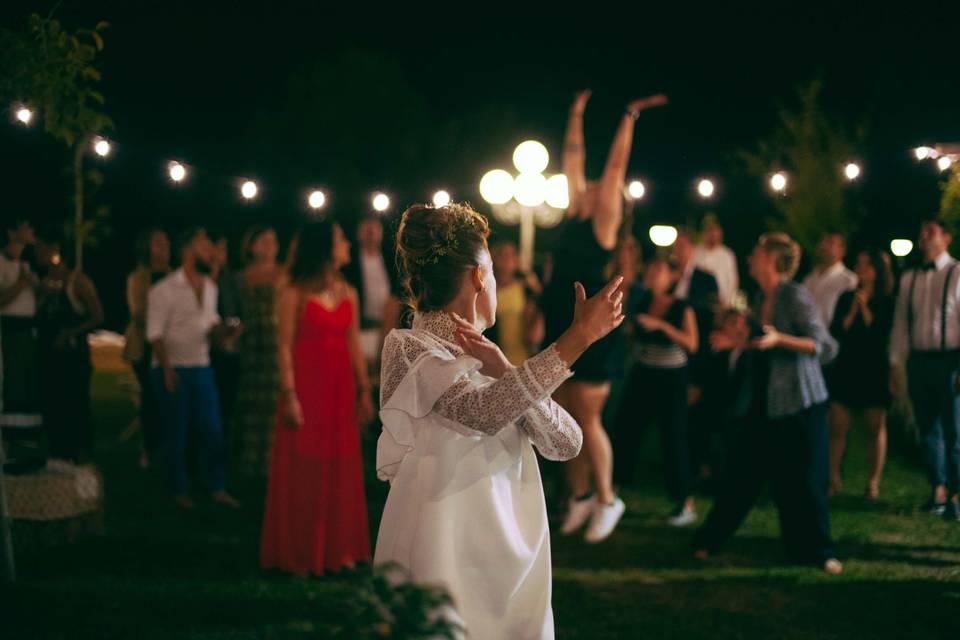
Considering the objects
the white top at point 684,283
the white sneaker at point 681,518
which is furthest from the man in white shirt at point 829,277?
the white sneaker at point 681,518

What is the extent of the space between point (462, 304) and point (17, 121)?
22.3 feet

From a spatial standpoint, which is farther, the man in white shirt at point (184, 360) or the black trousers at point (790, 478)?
the man in white shirt at point (184, 360)

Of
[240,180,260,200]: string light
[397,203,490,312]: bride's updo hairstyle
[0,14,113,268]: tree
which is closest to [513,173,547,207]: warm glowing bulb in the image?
[240,180,260,200]: string light

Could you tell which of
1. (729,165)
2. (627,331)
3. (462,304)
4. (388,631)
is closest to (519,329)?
(627,331)

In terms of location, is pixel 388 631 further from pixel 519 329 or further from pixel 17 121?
pixel 17 121

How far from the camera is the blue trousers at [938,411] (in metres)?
6.91

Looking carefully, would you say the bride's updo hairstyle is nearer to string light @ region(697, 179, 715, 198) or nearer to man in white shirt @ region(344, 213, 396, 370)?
man in white shirt @ region(344, 213, 396, 370)

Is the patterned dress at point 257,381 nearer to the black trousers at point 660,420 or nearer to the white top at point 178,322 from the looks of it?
the white top at point 178,322

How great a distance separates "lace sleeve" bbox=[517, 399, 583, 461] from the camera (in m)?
2.66

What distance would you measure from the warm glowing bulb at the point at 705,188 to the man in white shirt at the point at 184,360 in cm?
930

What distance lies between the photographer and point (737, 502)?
5957 mm

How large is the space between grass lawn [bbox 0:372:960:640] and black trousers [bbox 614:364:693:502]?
0.35 m

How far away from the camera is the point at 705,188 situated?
49.2 feet

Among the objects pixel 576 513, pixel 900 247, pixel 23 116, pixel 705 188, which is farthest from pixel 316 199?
pixel 900 247
